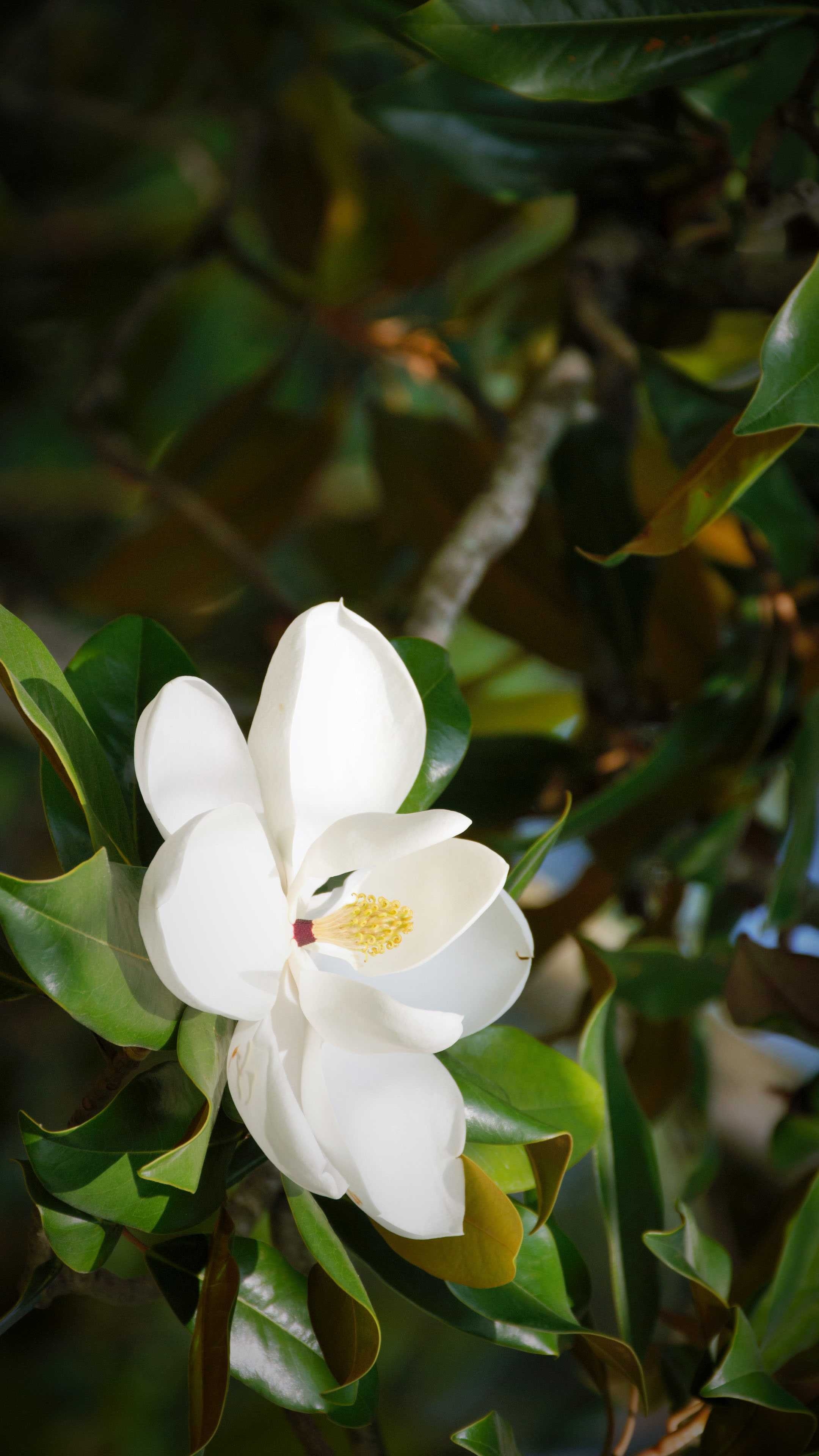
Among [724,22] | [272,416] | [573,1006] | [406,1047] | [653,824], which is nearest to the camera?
[406,1047]

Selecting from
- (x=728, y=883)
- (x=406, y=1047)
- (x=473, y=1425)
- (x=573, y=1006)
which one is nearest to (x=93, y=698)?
(x=406, y=1047)

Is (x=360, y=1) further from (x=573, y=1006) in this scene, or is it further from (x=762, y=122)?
(x=573, y=1006)

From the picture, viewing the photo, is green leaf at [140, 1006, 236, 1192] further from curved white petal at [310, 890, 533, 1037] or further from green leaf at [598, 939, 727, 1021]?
green leaf at [598, 939, 727, 1021]

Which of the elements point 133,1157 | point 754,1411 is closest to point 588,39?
A: point 133,1157

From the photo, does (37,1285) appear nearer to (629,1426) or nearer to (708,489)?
(629,1426)

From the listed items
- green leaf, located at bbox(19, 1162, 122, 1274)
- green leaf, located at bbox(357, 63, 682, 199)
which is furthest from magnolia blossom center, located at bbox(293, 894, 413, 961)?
green leaf, located at bbox(357, 63, 682, 199)

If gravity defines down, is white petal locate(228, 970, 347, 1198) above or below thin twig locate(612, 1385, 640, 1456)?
above
